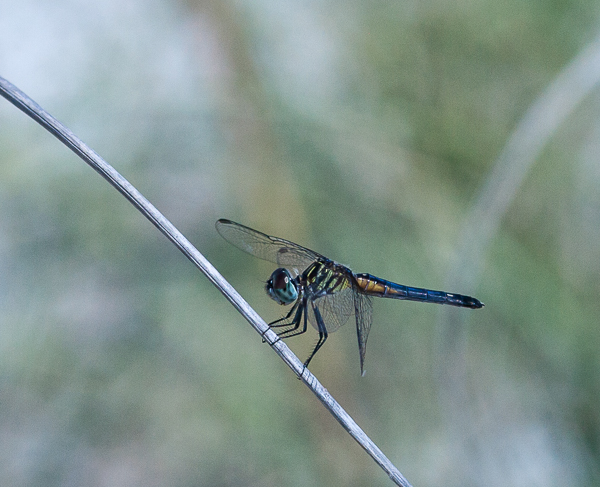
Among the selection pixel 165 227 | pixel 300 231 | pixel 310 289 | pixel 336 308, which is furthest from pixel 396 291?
pixel 165 227

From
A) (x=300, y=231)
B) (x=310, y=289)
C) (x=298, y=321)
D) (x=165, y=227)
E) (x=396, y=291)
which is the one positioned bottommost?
(x=165, y=227)

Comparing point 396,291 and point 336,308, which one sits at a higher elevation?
point 396,291


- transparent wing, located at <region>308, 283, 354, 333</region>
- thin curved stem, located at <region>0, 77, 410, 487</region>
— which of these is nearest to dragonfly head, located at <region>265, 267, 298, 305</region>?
transparent wing, located at <region>308, 283, 354, 333</region>

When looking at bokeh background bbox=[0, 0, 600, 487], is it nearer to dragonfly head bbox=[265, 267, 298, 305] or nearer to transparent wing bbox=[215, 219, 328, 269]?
transparent wing bbox=[215, 219, 328, 269]

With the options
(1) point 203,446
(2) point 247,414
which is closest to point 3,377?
(1) point 203,446

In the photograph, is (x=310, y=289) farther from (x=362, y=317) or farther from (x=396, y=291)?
(x=396, y=291)

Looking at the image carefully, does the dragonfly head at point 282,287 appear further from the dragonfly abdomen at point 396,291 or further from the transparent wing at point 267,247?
the dragonfly abdomen at point 396,291
